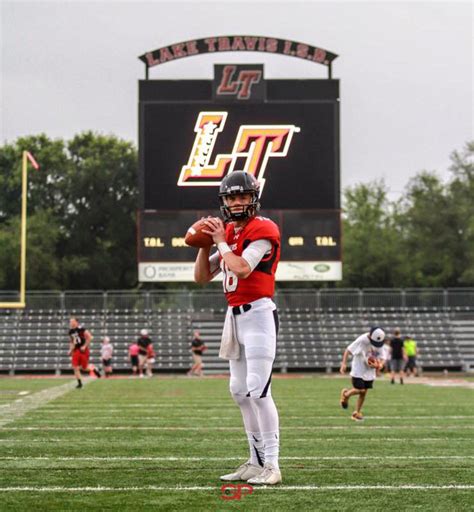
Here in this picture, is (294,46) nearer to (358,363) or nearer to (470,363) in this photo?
(470,363)

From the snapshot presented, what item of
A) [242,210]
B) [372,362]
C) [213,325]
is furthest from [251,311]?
[213,325]

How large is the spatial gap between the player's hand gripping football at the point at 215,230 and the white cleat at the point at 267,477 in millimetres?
1481

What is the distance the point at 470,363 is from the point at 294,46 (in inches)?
461

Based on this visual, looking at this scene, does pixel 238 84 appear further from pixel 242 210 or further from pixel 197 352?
pixel 242 210

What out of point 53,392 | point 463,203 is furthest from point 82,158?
point 53,392

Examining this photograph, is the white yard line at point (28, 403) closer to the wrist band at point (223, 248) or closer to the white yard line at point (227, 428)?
the white yard line at point (227, 428)

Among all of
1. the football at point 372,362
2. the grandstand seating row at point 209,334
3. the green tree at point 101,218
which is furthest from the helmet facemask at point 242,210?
the green tree at point 101,218

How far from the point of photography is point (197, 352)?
29.4m

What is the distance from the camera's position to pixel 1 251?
47094 millimetres

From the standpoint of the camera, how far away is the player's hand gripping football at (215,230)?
6.76m

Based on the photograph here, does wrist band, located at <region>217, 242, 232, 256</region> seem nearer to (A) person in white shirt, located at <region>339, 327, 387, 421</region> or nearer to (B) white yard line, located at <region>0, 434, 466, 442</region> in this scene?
(B) white yard line, located at <region>0, 434, 466, 442</region>

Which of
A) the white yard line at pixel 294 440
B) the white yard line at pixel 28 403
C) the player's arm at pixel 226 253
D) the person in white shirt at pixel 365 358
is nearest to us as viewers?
the player's arm at pixel 226 253

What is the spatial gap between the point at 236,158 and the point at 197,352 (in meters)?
5.87

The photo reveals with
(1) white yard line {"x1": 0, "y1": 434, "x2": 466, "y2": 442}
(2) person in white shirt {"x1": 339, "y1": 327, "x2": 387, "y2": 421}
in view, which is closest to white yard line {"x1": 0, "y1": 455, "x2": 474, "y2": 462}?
(1) white yard line {"x1": 0, "y1": 434, "x2": 466, "y2": 442}
